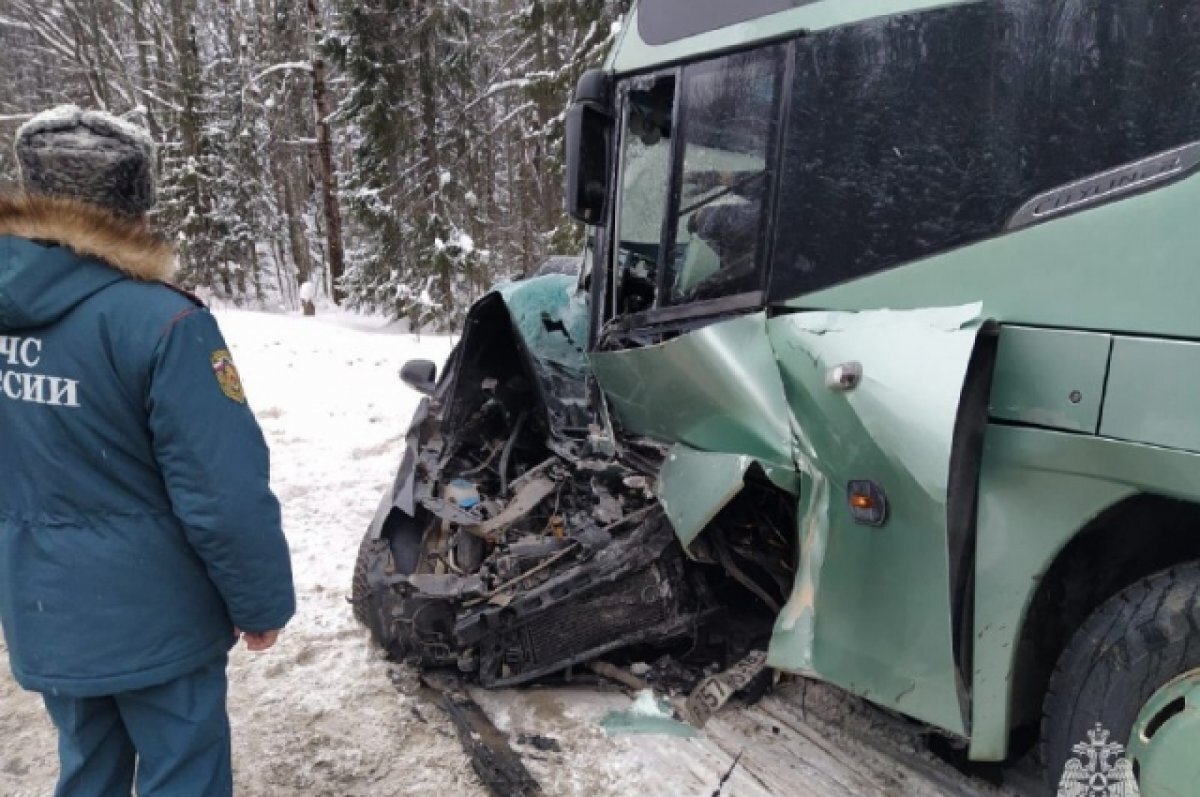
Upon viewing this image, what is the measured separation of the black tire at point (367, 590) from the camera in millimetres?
3404

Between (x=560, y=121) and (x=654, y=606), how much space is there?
38.9 ft

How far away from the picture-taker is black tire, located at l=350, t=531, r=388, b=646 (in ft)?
11.2

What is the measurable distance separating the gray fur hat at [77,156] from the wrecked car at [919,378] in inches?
66.4

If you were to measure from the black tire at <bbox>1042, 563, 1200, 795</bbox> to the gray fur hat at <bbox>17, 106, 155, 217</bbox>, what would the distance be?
2.52 m

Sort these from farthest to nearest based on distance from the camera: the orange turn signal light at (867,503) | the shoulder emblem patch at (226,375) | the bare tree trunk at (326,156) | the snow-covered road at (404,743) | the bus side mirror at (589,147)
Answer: the bare tree trunk at (326,156) < the bus side mirror at (589,147) < the snow-covered road at (404,743) < the orange turn signal light at (867,503) < the shoulder emblem patch at (226,375)

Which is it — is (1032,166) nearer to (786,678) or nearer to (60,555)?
(786,678)

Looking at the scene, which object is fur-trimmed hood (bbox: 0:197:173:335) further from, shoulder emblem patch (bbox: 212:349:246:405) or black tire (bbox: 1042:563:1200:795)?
black tire (bbox: 1042:563:1200:795)

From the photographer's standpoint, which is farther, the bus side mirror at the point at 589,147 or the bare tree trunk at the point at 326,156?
the bare tree trunk at the point at 326,156

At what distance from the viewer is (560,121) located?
1341cm

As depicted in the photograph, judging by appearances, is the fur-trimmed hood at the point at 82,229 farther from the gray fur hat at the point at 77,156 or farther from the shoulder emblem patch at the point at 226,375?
the shoulder emblem patch at the point at 226,375
